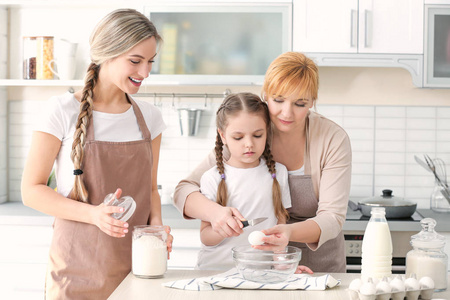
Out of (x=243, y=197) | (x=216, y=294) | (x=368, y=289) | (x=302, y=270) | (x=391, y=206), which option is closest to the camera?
(x=368, y=289)

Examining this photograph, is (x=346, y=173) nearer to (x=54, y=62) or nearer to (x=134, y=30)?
(x=134, y=30)

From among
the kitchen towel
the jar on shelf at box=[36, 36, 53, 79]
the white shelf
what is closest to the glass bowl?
the kitchen towel

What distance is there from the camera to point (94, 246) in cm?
183

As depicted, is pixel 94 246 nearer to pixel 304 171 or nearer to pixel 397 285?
pixel 304 171

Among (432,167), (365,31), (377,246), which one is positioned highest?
(365,31)

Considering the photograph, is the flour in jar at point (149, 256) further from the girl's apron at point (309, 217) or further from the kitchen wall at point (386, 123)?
the kitchen wall at point (386, 123)

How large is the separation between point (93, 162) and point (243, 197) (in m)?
0.49

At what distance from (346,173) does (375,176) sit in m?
1.74

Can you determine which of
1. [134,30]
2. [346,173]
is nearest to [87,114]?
[134,30]

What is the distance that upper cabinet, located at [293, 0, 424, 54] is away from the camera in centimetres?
324

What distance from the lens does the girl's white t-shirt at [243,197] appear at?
1907mm

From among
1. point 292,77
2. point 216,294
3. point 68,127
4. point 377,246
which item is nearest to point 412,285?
point 377,246

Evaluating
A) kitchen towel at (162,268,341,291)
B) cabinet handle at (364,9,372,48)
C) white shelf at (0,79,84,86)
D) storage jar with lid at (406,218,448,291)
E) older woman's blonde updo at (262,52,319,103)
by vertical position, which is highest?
cabinet handle at (364,9,372,48)

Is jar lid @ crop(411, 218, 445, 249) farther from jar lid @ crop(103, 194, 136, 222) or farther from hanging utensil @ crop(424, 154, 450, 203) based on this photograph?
hanging utensil @ crop(424, 154, 450, 203)
